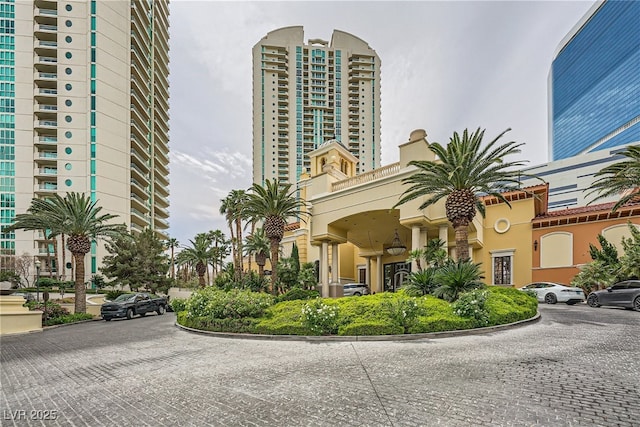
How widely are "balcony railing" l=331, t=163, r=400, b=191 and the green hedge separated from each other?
878 centimetres

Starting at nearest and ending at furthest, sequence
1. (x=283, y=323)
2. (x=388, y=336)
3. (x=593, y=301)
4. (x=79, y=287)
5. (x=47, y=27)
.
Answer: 1. (x=388, y=336)
2. (x=283, y=323)
3. (x=593, y=301)
4. (x=79, y=287)
5. (x=47, y=27)

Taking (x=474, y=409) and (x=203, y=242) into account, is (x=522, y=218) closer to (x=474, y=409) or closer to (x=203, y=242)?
(x=474, y=409)

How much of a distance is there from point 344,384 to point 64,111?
204 feet

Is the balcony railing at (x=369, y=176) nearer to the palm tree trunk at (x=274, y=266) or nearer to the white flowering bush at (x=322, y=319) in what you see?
the palm tree trunk at (x=274, y=266)

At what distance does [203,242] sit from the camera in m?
45.6

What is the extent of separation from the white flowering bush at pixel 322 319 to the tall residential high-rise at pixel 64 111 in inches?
1888

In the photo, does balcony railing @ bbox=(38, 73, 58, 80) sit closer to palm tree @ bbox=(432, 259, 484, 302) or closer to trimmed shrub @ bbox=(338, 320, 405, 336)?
trimmed shrub @ bbox=(338, 320, 405, 336)

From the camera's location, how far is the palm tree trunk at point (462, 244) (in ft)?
49.7

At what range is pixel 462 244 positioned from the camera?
15477mm

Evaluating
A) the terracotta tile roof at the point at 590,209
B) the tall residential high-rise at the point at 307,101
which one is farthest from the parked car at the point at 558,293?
the tall residential high-rise at the point at 307,101

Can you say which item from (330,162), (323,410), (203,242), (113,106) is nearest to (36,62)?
(113,106)

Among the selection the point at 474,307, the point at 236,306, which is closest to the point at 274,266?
the point at 236,306

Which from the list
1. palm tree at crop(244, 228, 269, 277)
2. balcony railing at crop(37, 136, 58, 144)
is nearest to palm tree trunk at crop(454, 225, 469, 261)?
palm tree at crop(244, 228, 269, 277)

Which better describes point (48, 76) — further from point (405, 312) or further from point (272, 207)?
point (405, 312)
